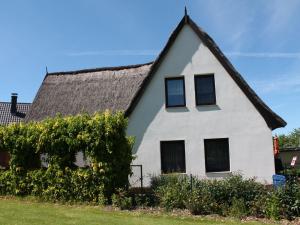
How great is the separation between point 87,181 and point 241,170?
7002 millimetres

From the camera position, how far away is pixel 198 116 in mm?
19938

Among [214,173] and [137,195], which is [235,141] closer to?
[214,173]

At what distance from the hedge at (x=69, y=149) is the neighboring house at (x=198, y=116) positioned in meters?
3.38

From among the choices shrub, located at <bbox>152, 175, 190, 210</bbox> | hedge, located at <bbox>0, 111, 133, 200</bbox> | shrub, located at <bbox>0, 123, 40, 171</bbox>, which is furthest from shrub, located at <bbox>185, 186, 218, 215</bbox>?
shrub, located at <bbox>0, 123, 40, 171</bbox>

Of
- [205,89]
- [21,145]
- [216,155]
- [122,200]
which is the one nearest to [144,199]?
[122,200]

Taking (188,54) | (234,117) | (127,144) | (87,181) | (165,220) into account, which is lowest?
(165,220)

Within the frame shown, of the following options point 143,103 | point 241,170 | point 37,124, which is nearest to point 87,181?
point 37,124

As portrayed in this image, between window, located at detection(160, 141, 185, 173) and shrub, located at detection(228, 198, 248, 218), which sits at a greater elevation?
window, located at detection(160, 141, 185, 173)

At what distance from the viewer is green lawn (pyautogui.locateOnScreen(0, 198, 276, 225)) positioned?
12.1m

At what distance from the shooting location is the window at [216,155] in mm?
19516

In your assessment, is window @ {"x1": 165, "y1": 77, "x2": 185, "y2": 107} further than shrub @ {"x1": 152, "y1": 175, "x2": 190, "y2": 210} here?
Yes

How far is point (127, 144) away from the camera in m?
16.7

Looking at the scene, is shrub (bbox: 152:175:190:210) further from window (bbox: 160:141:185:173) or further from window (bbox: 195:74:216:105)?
window (bbox: 195:74:216:105)

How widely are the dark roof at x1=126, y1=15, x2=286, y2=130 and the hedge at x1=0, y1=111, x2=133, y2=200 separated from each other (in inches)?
161
